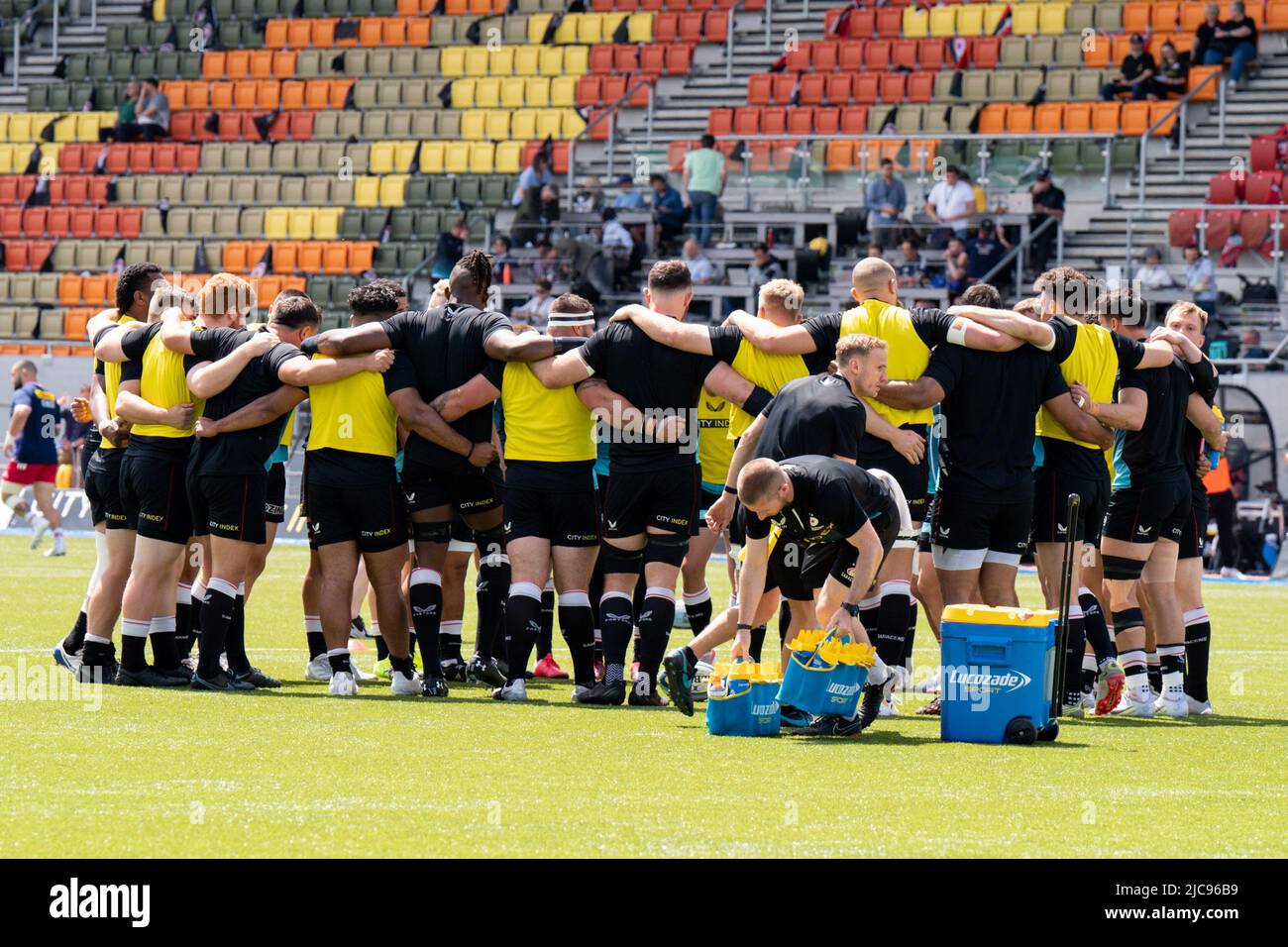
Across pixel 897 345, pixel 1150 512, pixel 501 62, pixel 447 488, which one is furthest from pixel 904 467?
pixel 501 62

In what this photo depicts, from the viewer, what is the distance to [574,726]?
29.1 feet

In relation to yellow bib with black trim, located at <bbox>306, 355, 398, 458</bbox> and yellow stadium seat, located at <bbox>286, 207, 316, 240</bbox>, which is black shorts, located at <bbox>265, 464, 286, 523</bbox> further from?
yellow stadium seat, located at <bbox>286, 207, 316, 240</bbox>

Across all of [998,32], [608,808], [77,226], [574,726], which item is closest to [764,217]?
[998,32]

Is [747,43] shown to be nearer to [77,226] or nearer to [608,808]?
[77,226]

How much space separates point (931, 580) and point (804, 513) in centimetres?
293

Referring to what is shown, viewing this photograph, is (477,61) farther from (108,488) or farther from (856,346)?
(856,346)

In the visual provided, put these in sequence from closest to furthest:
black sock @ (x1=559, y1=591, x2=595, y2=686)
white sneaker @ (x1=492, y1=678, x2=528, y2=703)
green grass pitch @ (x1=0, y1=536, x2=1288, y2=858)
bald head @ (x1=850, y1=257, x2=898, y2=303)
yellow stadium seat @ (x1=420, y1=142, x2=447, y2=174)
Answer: green grass pitch @ (x1=0, y1=536, x2=1288, y2=858) → bald head @ (x1=850, y1=257, x2=898, y2=303) → black sock @ (x1=559, y1=591, x2=595, y2=686) → white sneaker @ (x1=492, y1=678, x2=528, y2=703) → yellow stadium seat @ (x1=420, y1=142, x2=447, y2=174)

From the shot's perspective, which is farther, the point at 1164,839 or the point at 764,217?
the point at 764,217

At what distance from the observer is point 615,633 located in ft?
32.1

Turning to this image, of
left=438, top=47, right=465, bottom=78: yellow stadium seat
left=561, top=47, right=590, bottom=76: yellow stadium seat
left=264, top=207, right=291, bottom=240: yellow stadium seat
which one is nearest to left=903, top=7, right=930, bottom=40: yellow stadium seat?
left=561, top=47, right=590, bottom=76: yellow stadium seat

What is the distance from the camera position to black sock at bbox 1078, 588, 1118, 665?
405 inches

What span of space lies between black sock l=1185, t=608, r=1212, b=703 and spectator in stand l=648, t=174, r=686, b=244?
17.6 metres

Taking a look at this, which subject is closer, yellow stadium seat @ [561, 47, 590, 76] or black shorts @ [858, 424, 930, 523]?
black shorts @ [858, 424, 930, 523]

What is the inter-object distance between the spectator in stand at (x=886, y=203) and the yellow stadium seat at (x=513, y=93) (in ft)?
32.1
